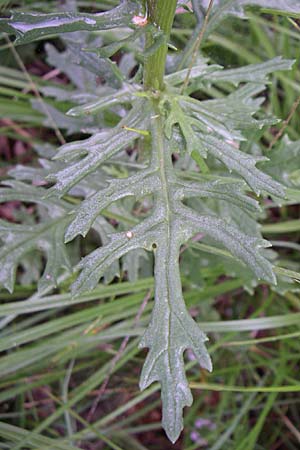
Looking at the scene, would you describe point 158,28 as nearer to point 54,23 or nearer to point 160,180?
point 54,23

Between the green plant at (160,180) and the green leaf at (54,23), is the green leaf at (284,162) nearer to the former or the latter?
the green plant at (160,180)

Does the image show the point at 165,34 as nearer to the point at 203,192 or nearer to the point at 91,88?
the point at 203,192

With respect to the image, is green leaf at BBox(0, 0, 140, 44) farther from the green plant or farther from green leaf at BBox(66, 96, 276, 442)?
green leaf at BBox(66, 96, 276, 442)

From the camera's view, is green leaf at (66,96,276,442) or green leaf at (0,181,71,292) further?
green leaf at (0,181,71,292)

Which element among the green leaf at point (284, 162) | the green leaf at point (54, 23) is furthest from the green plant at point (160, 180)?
the green leaf at point (284, 162)

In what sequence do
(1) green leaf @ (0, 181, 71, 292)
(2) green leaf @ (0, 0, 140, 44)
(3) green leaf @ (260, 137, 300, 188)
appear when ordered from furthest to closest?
1. (3) green leaf @ (260, 137, 300, 188)
2. (1) green leaf @ (0, 181, 71, 292)
3. (2) green leaf @ (0, 0, 140, 44)

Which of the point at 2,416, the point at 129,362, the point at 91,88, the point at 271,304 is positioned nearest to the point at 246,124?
the point at 91,88

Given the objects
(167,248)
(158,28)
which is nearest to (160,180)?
(167,248)

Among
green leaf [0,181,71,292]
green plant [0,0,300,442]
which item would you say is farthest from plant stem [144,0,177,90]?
green leaf [0,181,71,292]
